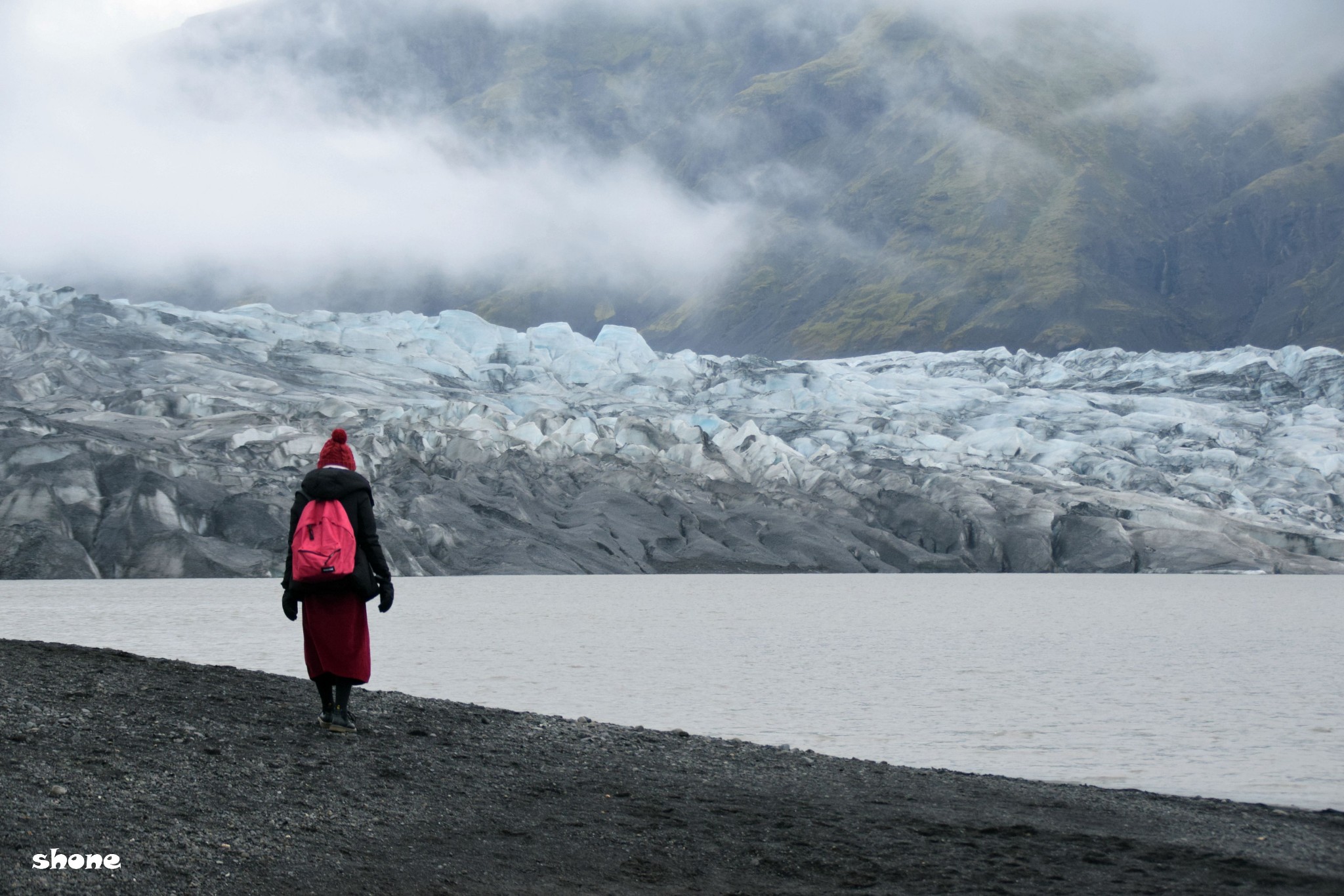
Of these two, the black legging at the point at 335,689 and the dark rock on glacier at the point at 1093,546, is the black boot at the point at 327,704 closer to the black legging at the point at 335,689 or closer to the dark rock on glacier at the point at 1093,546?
the black legging at the point at 335,689

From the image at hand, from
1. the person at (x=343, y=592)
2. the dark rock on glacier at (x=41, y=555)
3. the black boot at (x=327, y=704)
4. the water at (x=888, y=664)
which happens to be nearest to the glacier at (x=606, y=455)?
the dark rock on glacier at (x=41, y=555)

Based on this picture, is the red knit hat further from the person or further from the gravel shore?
the gravel shore

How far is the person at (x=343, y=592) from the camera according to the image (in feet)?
25.2

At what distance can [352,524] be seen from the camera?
306 inches

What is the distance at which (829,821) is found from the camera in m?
6.98

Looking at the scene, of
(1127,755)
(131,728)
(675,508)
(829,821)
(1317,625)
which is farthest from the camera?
(675,508)

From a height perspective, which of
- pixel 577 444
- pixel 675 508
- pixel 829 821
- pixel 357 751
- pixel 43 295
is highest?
pixel 43 295

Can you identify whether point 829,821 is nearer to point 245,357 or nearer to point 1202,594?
point 1202,594

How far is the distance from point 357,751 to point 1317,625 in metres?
40.0

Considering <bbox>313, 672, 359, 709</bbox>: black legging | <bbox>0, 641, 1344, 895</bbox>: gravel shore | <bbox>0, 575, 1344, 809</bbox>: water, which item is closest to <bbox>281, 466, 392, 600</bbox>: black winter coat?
<bbox>313, 672, 359, 709</bbox>: black legging

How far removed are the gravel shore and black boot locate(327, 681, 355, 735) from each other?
13cm

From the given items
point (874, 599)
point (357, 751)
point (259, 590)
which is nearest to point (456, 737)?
point (357, 751)

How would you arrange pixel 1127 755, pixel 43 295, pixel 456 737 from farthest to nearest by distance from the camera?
pixel 43 295, pixel 1127 755, pixel 456 737

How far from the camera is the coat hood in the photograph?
25.3 feet
